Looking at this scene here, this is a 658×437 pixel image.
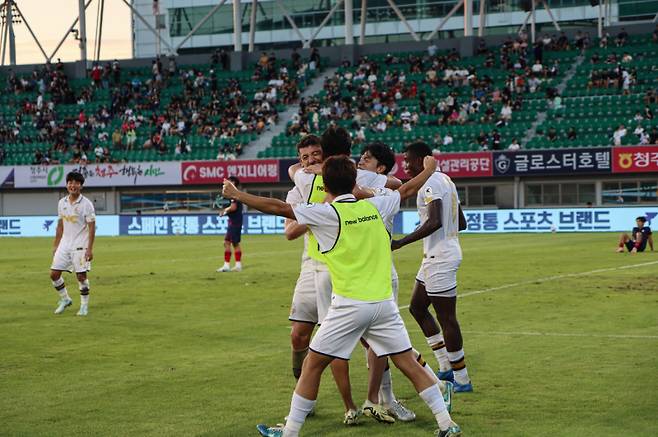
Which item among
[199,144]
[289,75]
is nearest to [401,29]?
[289,75]

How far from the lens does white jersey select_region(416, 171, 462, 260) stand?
32.0 feet

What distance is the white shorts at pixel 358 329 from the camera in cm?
750

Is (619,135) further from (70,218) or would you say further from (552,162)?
(70,218)

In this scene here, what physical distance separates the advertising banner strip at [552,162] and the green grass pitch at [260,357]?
84.8ft

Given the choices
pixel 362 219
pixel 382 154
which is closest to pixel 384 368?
pixel 362 219

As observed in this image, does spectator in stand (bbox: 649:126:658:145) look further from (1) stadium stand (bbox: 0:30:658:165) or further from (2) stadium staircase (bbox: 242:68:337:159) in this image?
(2) stadium staircase (bbox: 242:68:337:159)

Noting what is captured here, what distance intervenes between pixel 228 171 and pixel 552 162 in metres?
16.9

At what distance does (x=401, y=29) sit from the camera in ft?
323

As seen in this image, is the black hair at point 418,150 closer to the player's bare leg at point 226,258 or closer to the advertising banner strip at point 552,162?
the player's bare leg at point 226,258

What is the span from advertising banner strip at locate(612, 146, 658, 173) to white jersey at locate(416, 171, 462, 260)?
133 ft

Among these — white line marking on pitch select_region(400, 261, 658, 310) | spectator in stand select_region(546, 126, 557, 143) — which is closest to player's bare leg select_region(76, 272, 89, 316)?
white line marking on pitch select_region(400, 261, 658, 310)

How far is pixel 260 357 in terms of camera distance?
1230 centimetres

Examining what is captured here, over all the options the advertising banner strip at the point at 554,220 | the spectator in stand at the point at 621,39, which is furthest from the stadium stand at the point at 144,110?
the spectator in stand at the point at 621,39

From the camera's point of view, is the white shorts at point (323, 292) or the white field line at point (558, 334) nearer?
the white shorts at point (323, 292)
